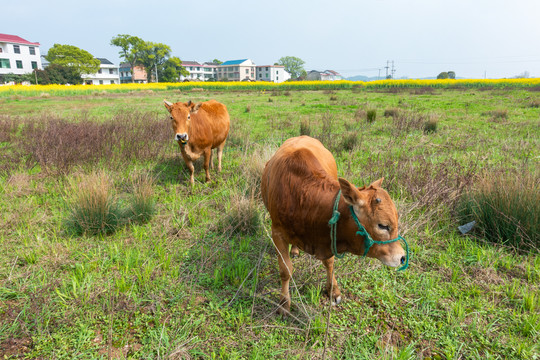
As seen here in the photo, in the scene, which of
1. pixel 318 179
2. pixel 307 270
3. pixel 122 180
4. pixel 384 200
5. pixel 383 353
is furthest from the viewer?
pixel 122 180

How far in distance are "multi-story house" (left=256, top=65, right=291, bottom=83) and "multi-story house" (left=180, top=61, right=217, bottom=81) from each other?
1879 cm

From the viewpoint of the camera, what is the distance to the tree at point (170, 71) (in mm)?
78000

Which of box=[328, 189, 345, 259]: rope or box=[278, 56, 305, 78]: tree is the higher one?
box=[278, 56, 305, 78]: tree

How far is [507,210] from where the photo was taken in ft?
11.7

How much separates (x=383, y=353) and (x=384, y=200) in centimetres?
116

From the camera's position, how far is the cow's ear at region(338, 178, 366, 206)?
6.22 ft

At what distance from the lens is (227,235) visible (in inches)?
159

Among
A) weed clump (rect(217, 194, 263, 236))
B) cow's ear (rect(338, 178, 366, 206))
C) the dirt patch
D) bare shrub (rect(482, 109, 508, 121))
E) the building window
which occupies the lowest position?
the dirt patch

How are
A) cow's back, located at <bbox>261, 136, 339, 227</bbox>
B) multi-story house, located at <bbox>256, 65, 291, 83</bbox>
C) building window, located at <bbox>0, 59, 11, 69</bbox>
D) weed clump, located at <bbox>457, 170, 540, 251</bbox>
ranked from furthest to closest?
multi-story house, located at <bbox>256, 65, 291, 83</bbox> < building window, located at <bbox>0, 59, 11, 69</bbox> < weed clump, located at <bbox>457, 170, 540, 251</bbox> < cow's back, located at <bbox>261, 136, 339, 227</bbox>

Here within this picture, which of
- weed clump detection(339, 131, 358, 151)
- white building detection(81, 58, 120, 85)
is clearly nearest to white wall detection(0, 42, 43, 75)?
white building detection(81, 58, 120, 85)

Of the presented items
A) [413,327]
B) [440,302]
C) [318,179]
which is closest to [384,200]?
[318,179]

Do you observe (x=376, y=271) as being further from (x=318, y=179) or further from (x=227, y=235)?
(x=227, y=235)

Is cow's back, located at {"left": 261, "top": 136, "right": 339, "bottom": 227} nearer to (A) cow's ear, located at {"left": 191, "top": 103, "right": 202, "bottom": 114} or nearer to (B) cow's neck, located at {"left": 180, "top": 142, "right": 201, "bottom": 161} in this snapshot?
(B) cow's neck, located at {"left": 180, "top": 142, "right": 201, "bottom": 161}

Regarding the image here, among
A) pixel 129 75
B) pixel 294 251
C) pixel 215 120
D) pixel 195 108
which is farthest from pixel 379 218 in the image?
pixel 129 75
